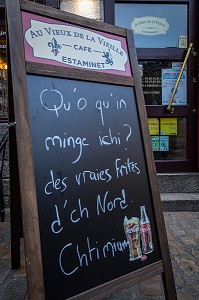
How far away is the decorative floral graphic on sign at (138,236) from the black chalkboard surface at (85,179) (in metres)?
0.03

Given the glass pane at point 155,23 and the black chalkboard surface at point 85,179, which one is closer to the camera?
the black chalkboard surface at point 85,179

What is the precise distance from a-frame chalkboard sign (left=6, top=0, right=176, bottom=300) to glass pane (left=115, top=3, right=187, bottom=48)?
2.64m

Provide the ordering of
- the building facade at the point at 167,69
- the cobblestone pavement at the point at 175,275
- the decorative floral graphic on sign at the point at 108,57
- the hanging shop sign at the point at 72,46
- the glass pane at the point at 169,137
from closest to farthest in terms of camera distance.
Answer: the hanging shop sign at the point at 72,46 → the decorative floral graphic on sign at the point at 108,57 → the cobblestone pavement at the point at 175,275 → the building facade at the point at 167,69 → the glass pane at the point at 169,137

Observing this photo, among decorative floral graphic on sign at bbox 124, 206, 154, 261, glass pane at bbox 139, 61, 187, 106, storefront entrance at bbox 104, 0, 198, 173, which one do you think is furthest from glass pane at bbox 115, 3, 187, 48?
decorative floral graphic on sign at bbox 124, 206, 154, 261

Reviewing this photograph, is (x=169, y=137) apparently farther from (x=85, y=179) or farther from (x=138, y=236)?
(x=85, y=179)

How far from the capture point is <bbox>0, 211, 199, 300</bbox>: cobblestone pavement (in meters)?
2.27

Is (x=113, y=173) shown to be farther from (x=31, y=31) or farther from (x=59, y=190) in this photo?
(x=31, y=31)

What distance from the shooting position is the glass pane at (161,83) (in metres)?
4.79

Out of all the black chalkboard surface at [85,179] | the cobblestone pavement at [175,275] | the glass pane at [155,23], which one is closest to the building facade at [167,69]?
the glass pane at [155,23]

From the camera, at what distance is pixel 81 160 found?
1894 millimetres

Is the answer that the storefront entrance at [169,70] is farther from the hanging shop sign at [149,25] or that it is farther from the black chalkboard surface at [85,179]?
the black chalkboard surface at [85,179]

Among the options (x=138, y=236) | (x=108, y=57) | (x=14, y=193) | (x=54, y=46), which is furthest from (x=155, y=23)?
(x=138, y=236)

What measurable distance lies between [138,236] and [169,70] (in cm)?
331

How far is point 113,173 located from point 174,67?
3197 millimetres
